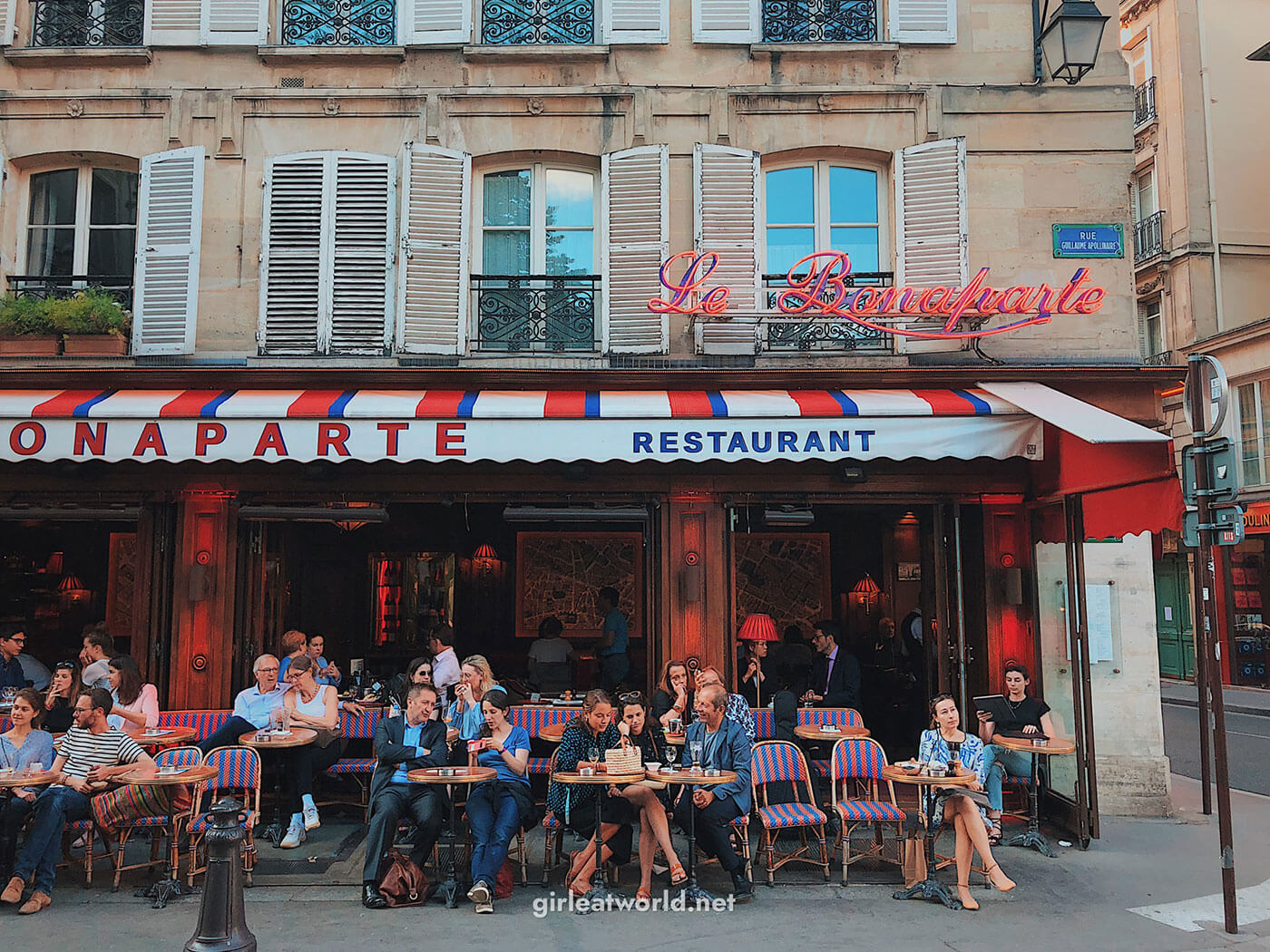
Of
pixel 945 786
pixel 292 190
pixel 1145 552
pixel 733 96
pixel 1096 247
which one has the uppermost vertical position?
pixel 733 96

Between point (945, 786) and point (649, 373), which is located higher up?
point (649, 373)

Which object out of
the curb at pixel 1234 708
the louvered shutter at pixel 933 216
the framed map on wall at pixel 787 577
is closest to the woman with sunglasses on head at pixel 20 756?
the louvered shutter at pixel 933 216

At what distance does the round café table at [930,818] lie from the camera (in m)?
6.47

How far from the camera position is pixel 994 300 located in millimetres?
8875

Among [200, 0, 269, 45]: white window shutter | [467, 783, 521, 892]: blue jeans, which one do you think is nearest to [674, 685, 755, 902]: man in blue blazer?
[467, 783, 521, 892]: blue jeans

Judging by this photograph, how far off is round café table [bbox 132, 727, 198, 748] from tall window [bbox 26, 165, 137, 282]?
4.43 meters

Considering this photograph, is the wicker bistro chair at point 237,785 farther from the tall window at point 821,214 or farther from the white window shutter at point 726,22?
the white window shutter at point 726,22

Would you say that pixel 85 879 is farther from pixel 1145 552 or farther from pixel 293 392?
pixel 1145 552

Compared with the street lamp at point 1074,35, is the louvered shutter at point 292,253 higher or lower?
lower

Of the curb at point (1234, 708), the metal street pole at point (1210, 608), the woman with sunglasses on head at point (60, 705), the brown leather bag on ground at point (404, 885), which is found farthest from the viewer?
the curb at point (1234, 708)

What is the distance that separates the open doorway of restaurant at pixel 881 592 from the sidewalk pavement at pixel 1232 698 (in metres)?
5.54

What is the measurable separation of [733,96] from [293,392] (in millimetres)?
4904

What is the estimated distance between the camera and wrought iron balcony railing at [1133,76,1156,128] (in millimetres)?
22562

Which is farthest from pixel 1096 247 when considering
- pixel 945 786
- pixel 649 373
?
pixel 945 786
